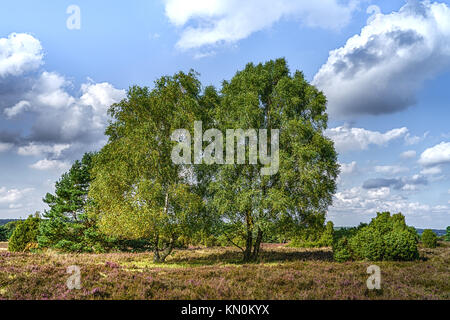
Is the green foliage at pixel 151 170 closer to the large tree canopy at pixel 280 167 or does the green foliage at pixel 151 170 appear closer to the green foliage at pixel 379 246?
the large tree canopy at pixel 280 167

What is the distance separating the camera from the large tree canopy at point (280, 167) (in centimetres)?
1848

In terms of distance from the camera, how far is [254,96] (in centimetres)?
2006

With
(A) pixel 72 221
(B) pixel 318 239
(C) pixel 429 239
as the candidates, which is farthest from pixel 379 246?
(A) pixel 72 221

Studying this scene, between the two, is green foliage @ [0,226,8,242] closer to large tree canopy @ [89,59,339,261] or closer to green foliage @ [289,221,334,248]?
large tree canopy @ [89,59,339,261]

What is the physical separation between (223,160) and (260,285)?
10.9m

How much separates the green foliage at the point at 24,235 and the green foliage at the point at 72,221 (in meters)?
1.34

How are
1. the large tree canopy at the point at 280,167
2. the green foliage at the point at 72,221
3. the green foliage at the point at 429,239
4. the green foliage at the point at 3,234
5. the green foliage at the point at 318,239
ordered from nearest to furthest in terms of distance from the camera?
the large tree canopy at the point at 280,167 → the green foliage at the point at 72,221 → the green foliage at the point at 429,239 → the green foliage at the point at 318,239 → the green foliage at the point at 3,234

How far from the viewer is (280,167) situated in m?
18.7

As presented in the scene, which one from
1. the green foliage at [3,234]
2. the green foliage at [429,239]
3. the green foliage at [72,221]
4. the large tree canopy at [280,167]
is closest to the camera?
the large tree canopy at [280,167]

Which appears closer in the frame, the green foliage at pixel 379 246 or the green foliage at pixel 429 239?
the green foliage at pixel 379 246

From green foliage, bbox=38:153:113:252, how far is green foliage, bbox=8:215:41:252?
1345mm

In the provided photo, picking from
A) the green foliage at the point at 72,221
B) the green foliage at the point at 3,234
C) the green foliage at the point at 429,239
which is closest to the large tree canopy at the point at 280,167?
the green foliage at the point at 72,221

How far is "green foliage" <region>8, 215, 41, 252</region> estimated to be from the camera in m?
27.7
